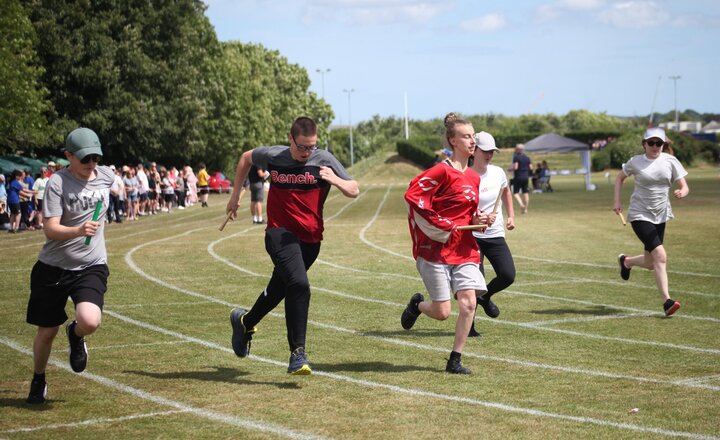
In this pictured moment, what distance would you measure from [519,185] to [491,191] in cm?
2516

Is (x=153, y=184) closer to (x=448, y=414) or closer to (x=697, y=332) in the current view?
(x=697, y=332)

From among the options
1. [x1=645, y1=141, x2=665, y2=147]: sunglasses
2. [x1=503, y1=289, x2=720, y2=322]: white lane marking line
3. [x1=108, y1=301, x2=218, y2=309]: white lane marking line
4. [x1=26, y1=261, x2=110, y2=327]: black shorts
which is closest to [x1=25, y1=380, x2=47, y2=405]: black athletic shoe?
[x1=26, y1=261, x2=110, y2=327]: black shorts

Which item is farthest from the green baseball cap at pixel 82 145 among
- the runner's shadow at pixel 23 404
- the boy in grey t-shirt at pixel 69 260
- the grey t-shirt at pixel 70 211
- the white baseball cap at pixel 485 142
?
the white baseball cap at pixel 485 142

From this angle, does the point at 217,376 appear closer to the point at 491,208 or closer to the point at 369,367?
the point at 369,367

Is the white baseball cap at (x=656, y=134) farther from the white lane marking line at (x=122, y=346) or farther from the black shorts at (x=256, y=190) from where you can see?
the black shorts at (x=256, y=190)

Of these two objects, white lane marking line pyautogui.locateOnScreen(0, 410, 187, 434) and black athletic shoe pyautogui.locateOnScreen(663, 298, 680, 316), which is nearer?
white lane marking line pyautogui.locateOnScreen(0, 410, 187, 434)

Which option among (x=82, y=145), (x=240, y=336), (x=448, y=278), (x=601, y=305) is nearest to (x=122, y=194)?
(x=601, y=305)

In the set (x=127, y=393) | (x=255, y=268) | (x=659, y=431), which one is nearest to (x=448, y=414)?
(x=659, y=431)

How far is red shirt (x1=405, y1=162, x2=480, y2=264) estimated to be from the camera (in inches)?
342

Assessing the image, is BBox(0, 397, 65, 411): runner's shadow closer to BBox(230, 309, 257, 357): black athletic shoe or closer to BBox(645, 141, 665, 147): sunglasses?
BBox(230, 309, 257, 357): black athletic shoe

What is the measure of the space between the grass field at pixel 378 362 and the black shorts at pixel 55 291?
2.13 ft

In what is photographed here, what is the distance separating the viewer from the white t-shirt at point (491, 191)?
10.5m

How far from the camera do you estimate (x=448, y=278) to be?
8820 millimetres

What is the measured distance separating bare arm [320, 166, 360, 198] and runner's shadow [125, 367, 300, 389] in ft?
5.24
